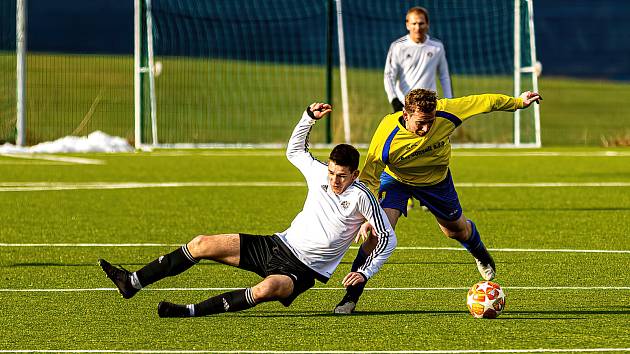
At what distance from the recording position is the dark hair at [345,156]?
859 centimetres

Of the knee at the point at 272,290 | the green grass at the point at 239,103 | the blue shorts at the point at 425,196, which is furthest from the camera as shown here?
the green grass at the point at 239,103

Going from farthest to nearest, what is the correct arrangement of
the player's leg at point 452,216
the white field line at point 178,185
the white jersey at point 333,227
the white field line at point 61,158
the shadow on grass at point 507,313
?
the white field line at point 61,158
the white field line at point 178,185
the player's leg at point 452,216
the shadow on grass at point 507,313
the white jersey at point 333,227

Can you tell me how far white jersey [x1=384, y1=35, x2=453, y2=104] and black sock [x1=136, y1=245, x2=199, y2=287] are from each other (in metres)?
6.80

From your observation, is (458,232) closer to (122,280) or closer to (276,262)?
(276,262)

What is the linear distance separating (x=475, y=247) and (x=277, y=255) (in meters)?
2.29

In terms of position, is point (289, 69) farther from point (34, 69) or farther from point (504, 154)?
point (504, 154)

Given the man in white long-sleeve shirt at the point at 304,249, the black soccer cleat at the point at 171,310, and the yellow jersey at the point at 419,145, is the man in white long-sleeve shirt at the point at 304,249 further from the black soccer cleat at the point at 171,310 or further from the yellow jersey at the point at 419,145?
the yellow jersey at the point at 419,145

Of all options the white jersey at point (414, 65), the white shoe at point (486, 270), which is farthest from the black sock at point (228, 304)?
the white jersey at point (414, 65)

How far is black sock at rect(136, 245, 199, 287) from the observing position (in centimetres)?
901

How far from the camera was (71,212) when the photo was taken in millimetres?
16172

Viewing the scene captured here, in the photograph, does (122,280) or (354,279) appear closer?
(354,279)

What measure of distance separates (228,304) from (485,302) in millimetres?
1605

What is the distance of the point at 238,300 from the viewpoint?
28.3ft

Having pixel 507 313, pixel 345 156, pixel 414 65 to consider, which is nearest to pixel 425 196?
pixel 507 313
